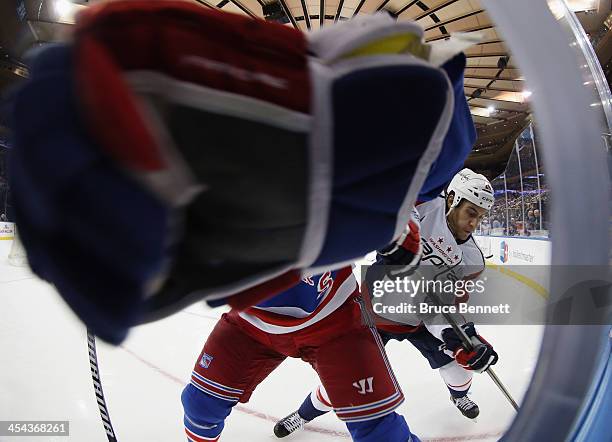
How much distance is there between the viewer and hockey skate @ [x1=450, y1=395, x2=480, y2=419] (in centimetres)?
134

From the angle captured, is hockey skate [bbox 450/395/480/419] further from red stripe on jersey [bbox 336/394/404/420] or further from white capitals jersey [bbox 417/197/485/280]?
red stripe on jersey [bbox 336/394/404/420]

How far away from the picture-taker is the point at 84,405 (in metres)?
1.31

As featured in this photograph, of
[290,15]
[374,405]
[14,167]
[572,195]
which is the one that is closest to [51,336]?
[374,405]

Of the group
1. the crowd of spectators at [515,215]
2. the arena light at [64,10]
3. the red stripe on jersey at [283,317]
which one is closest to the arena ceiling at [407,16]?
the arena light at [64,10]

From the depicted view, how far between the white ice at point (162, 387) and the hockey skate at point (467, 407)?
2cm

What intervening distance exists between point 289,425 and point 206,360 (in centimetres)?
50

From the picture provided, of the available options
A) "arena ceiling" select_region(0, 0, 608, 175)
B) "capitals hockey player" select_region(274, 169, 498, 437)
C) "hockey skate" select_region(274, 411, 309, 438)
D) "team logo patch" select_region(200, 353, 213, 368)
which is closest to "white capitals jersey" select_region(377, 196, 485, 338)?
"capitals hockey player" select_region(274, 169, 498, 437)

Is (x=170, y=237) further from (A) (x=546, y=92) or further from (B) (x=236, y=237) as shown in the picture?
(A) (x=546, y=92)

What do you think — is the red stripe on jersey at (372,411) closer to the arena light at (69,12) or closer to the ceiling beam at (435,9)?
the arena light at (69,12)

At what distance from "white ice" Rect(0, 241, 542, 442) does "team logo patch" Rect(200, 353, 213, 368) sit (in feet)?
0.30

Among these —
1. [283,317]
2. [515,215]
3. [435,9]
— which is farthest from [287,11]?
[283,317]

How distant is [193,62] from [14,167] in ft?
0.41

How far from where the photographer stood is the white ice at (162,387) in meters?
1.22

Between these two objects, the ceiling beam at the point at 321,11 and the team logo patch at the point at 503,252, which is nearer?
the team logo patch at the point at 503,252
